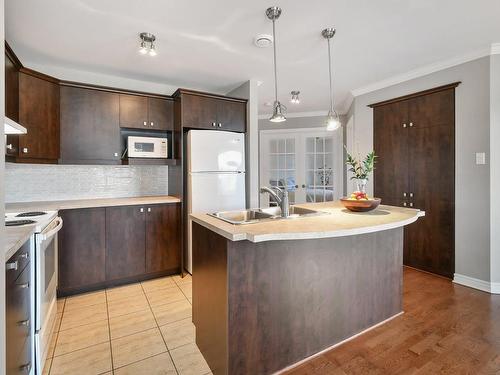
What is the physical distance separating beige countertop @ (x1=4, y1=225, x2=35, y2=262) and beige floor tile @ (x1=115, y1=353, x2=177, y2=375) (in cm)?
99

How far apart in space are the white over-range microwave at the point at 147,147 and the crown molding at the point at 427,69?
2842mm


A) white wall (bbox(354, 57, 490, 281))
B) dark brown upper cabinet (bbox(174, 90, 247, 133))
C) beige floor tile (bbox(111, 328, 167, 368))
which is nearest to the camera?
beige floor tile (bbox(111, 328, 167, 368))

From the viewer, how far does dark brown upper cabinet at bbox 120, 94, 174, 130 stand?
3143 millimetres

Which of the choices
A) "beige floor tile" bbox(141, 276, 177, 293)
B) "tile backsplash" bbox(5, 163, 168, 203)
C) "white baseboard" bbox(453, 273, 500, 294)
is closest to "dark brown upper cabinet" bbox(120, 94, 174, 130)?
"tile backsplash" bbox(5, 163, 168, 203)

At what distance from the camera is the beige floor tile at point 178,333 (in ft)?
6.55

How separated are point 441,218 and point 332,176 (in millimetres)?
2259

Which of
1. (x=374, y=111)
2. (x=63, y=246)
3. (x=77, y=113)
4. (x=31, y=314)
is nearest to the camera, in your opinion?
(x=31, y=314)

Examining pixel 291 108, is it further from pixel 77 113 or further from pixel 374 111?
pixel 77 113

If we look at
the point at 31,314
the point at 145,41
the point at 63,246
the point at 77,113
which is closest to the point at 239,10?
the point at 145,41

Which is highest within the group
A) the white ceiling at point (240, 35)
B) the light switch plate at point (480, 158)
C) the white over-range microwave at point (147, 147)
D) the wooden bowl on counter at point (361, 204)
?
the white ceiling at point (240, 35)

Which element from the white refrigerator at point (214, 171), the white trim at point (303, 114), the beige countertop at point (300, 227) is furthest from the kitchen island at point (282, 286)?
the white trim at point (303, 114)

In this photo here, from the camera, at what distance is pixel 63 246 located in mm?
2652

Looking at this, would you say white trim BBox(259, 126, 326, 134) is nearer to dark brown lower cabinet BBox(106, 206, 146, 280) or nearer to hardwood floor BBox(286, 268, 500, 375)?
dark brown lower cabinet BBox(106, 206, 146, 280)

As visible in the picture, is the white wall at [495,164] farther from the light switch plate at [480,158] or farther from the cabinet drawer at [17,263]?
the cabinet drawer at [17,263]
